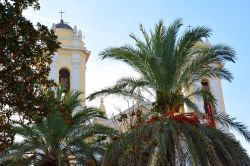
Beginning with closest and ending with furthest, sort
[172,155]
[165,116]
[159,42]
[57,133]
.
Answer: [172,155] < [165,116] < [159,42] < [57,133]

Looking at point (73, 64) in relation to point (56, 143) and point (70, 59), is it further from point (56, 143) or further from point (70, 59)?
point (56, 143)

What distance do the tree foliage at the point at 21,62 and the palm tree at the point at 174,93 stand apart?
3684 millimetres

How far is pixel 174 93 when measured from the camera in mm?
16516

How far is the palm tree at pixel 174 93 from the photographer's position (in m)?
14.8

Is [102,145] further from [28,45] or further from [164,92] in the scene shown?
[28,45]

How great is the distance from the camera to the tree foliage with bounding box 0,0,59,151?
10453 millimetres

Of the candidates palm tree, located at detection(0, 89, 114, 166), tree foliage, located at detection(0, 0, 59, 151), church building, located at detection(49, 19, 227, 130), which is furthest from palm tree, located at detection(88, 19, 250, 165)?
church building, located at detection(49, 19, 227, 130)

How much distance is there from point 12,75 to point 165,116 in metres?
6.42

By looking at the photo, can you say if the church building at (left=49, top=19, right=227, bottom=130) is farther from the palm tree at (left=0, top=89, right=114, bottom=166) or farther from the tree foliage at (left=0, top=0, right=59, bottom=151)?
the tree foliage at (left=0, top=0, right=59, bottom=151)

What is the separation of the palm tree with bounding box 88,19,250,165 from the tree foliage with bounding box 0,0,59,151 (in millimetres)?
3684

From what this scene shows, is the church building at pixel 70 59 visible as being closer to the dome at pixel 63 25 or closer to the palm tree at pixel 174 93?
the dome at pixel 63 25

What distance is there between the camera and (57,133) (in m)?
19.3

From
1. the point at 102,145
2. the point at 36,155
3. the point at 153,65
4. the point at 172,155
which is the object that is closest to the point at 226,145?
the point at 172,155

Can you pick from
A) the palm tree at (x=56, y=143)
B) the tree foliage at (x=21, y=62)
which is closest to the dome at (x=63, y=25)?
the palm tree at (x=56, y=143)
